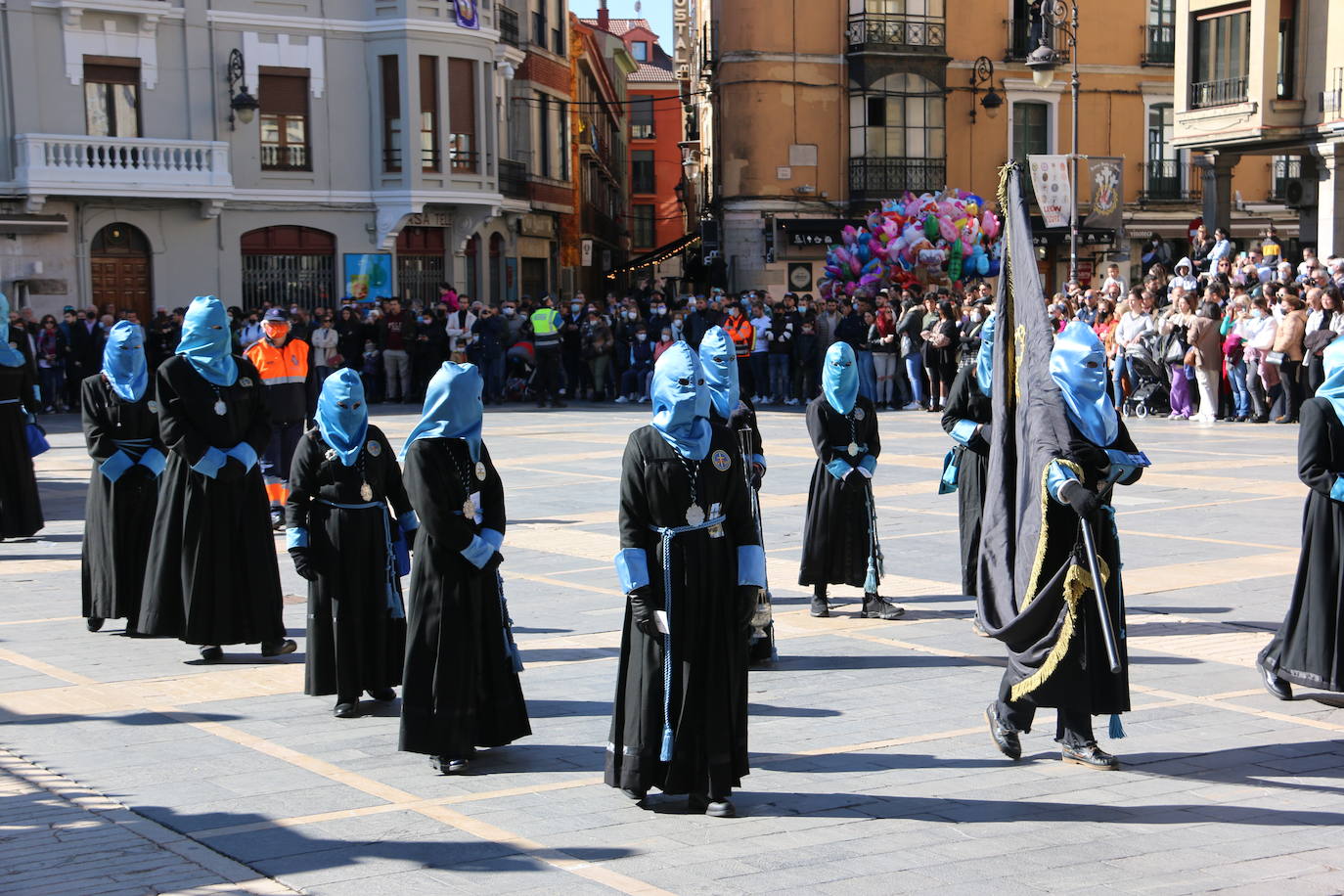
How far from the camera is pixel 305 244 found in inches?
1421

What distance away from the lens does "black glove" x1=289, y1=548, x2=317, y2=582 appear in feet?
26.4

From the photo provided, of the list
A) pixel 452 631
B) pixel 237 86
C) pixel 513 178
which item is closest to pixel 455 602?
pixel 452 631

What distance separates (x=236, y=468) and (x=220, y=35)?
27.4m

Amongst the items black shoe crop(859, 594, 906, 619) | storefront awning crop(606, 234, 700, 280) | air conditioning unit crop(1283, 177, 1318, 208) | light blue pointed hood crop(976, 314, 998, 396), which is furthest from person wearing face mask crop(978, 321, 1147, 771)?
storefront awning crop(606, 234, 700, 280)

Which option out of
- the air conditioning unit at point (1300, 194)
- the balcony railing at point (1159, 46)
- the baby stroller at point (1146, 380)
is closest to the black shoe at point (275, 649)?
the baby stroller at point (1146, 380)

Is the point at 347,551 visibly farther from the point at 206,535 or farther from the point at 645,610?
the point at 645,610

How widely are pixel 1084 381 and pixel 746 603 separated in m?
1.81

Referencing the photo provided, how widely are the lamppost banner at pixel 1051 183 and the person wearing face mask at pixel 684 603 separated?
80.4ft

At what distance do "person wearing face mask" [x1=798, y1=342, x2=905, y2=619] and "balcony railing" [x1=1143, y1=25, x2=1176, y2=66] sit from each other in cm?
3872

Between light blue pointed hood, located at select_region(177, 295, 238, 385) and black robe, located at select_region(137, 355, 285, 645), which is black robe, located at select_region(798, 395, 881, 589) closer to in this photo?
black robe, located at select_region(137, 355, 285, 645)

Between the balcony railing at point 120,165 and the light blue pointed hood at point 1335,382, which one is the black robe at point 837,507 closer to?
the light blue pointed hood at point 1335,382

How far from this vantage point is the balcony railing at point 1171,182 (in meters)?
46.6

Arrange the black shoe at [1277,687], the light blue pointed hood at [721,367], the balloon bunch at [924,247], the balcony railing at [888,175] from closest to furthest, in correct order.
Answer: the black shoe at [1277,687]
the light blue pointed hood at [721,367]
the balloon bunch at [924,247]
the balcony railing at [888,175]

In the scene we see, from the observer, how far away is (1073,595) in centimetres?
693
